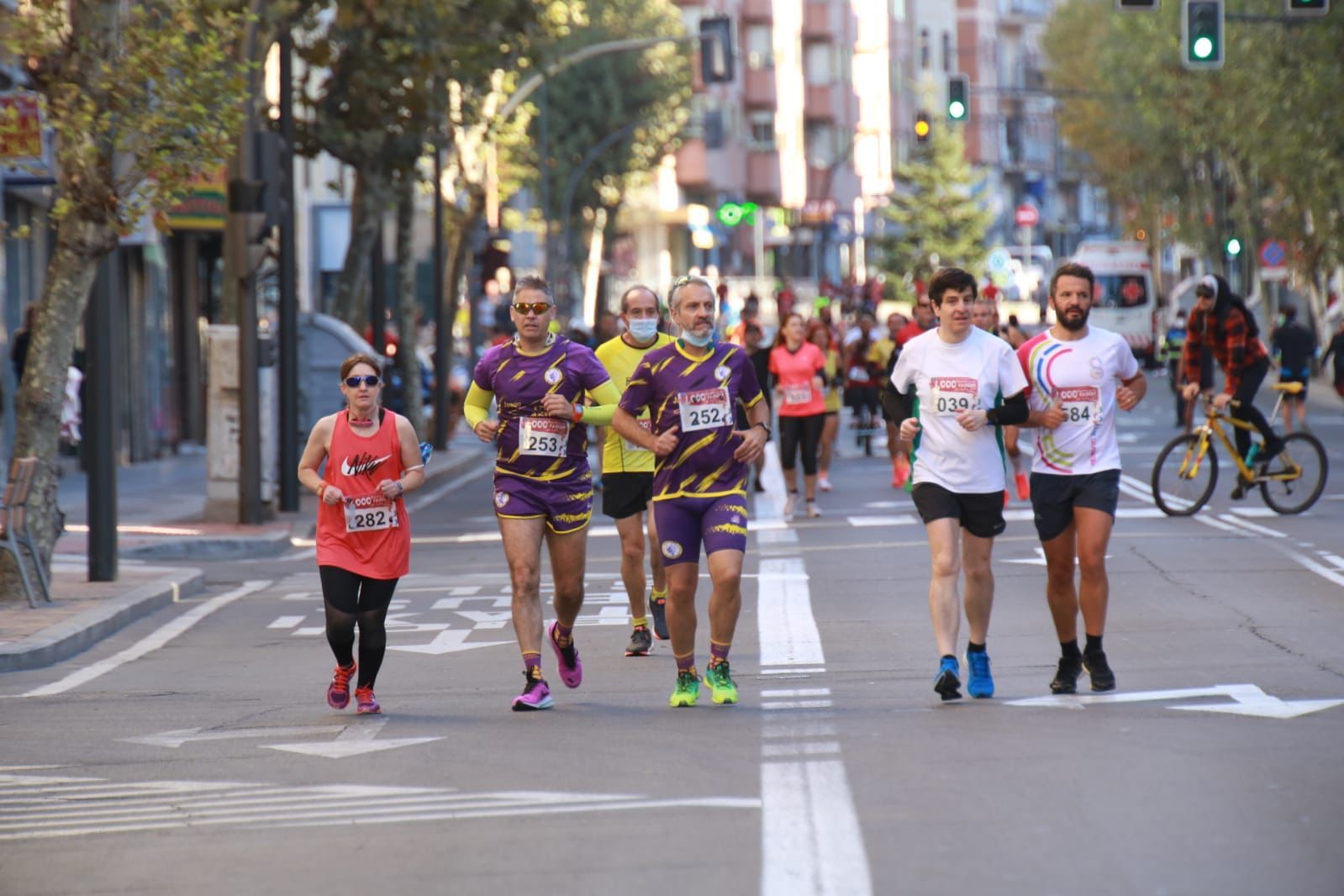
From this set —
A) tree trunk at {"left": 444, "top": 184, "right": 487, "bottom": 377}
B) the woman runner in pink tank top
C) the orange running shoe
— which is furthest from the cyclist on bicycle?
tree trunk at {"left": 444, "top": 184, "right": 487, "bottom": 377}

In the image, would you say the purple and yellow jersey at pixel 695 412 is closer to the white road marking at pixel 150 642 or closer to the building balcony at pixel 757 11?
the white road marking at pixel 150 642

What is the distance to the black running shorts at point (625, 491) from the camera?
12211mm

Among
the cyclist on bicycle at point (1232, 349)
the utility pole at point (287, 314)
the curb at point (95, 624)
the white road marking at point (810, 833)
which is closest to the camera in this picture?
the white road marking at point (810, 833)

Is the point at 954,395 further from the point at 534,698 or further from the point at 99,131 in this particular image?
the point at 99,131

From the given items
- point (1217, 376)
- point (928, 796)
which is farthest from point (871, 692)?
point (1217, 376)

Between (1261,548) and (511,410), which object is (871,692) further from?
(1261,548)

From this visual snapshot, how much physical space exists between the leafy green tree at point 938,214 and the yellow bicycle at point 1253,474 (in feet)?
233

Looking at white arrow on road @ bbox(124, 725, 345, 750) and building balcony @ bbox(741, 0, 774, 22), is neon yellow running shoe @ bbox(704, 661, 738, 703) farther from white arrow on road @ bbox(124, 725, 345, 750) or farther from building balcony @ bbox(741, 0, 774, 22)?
building balcony @ bbox(741, 0, 774, 22)

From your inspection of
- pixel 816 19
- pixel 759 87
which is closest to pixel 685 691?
pixel 759 87

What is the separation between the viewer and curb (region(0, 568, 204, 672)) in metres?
12.9

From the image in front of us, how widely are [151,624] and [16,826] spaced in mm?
7081

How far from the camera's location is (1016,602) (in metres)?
14.0

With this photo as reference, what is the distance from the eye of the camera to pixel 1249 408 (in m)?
19.8


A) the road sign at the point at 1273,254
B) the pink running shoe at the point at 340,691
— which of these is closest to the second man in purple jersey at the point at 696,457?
the pink running shoe at the point at 340,691
